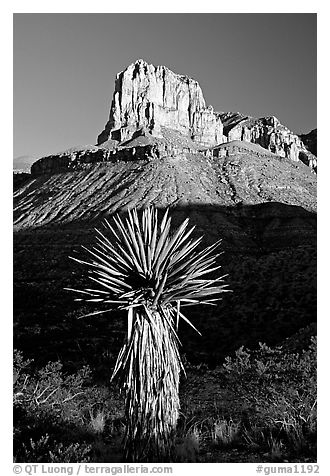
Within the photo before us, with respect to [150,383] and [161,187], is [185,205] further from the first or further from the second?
[150,383]

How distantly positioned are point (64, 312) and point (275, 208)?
1152 inches

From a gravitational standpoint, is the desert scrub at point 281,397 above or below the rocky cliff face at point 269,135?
below

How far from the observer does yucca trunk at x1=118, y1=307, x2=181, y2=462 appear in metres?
Result: 5.39

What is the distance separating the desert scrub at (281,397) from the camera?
21.5ft

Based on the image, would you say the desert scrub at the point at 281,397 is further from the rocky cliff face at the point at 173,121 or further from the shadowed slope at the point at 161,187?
the rocky cliff face at the point at 173,121

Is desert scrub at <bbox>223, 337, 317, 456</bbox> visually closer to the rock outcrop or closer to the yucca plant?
the yucca plant

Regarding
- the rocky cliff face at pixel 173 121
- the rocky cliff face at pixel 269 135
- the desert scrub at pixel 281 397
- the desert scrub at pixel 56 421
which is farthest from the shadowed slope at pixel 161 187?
the desert scrub at pixel 56 421

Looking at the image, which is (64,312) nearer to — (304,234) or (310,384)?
(310,384)

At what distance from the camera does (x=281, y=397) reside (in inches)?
300

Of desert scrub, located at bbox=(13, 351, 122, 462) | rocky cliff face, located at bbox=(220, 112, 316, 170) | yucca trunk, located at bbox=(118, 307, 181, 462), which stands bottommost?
desert scrub, located at bbox=(13, 351, 122, 462)

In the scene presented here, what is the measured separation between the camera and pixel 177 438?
625cm

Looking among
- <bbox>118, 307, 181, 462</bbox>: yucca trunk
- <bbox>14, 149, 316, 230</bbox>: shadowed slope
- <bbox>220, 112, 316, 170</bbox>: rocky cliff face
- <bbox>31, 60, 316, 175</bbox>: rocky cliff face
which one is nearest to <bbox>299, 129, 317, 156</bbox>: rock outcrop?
<bbox>31, 60, 316, 175</bbox>: rocky cliff face

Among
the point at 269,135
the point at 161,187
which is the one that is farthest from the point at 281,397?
the point at 269,135

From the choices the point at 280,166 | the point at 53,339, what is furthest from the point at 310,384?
the point at 280,166
